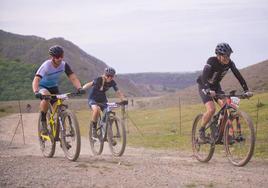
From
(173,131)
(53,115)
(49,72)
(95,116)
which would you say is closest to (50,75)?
(49,72)

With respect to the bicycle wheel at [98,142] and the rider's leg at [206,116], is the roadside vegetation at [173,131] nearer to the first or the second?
the rider's leg at [206,116]

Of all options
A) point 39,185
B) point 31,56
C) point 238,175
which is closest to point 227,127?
point 238,175

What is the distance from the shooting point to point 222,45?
10.6m

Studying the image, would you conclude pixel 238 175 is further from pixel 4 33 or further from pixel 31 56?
pixel 4 33

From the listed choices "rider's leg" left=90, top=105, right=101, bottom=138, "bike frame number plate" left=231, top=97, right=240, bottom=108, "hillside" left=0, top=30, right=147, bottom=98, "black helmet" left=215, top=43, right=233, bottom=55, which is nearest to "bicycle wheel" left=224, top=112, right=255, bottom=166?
"bike frame number plate" left=231, top=97, right=240, bottom=108

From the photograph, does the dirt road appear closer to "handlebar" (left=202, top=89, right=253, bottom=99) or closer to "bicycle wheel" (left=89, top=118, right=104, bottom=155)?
"handlebar" (left=202, top=89, right=253, bottom=99)

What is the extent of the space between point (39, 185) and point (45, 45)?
132 m

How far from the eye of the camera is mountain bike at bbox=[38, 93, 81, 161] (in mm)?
10922

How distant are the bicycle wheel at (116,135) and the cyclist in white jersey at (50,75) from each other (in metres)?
2.09

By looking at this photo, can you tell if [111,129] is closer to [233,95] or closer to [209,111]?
[209,111]

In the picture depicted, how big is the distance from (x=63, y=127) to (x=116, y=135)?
7.96 feet

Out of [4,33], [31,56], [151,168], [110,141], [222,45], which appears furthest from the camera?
[4,33]

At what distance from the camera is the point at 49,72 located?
1131 centimetres

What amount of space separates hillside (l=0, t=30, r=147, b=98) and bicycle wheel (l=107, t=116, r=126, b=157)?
105724mm
